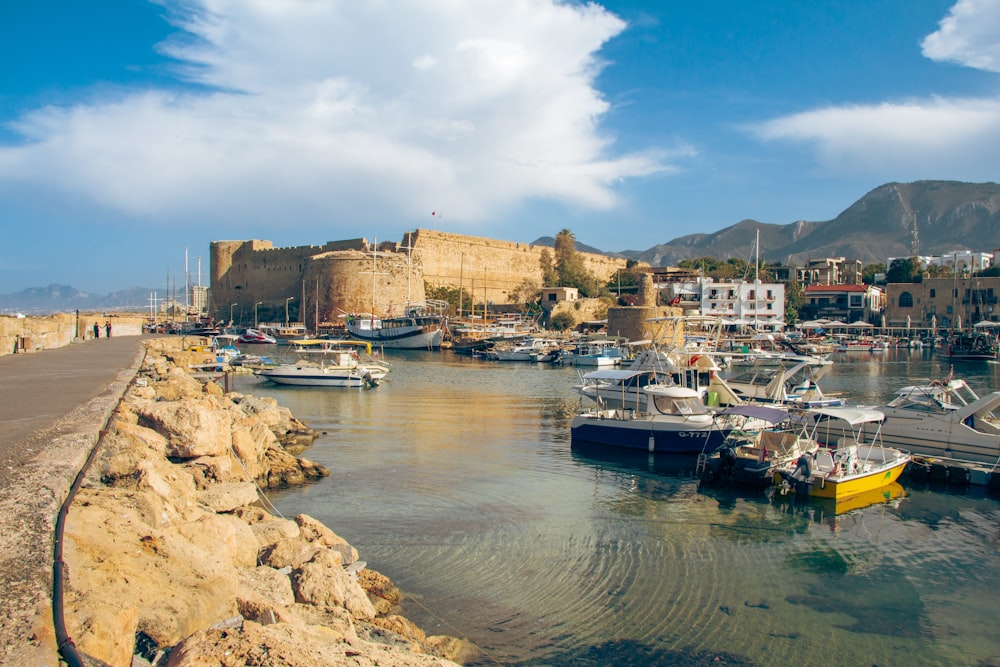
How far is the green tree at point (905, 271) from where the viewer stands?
61.3 meters

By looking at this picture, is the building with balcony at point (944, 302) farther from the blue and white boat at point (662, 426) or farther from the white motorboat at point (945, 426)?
the blue and white boat at point (662, 426)

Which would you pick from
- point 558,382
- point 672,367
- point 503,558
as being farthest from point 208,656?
point 558,382

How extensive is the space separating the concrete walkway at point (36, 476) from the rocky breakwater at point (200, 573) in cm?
15

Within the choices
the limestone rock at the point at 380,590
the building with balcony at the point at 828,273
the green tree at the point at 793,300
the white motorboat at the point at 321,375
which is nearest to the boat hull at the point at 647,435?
the limestone rock at the point at 380,590

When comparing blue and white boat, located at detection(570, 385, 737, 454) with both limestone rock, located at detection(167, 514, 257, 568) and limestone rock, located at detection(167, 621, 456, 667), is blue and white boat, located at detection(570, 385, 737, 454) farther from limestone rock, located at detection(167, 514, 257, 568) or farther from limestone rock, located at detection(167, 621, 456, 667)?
limestone rock, located at detection(167, 621, 456, 667)

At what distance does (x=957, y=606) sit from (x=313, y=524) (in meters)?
6.07

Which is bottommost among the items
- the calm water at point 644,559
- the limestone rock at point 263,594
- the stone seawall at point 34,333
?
the calm water at point 644,559

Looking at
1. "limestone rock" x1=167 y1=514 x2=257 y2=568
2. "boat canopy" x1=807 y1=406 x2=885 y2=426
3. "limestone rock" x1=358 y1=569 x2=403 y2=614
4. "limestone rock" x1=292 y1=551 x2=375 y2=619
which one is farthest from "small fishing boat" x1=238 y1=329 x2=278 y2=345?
"limestone rock" x1=292 y1=551 x2=375 y2=619

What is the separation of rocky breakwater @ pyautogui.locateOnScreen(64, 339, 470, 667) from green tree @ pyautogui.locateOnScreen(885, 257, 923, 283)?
64.1m

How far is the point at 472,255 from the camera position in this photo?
59000 mm

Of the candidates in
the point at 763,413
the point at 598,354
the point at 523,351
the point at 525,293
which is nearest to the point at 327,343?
the point at 523,351

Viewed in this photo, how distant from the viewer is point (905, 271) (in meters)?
62.8

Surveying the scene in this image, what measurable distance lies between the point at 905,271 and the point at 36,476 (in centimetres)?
6933

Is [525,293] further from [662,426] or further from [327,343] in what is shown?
[662,426]
